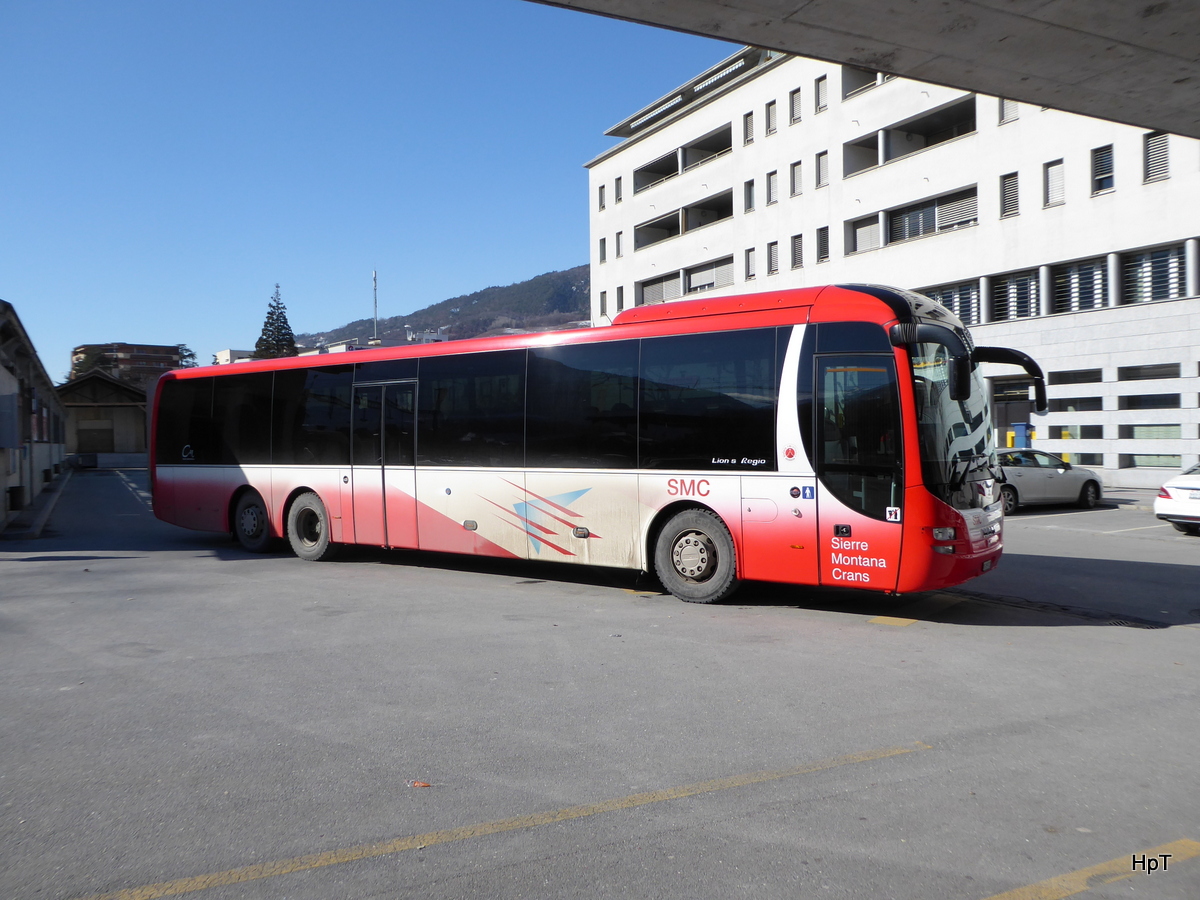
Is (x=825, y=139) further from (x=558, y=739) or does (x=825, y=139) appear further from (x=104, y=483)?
(x=558, y=739)

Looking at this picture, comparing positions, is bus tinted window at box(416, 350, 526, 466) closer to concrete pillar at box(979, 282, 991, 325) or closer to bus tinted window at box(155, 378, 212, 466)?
bus tinted window at box(155, 378, 212, 466)

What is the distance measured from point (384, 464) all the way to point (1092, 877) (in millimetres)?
10649

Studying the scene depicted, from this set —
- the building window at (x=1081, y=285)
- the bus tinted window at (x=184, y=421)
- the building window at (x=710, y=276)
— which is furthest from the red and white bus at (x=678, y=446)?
the building window at (x=710, y=276)

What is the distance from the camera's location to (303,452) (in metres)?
14.0

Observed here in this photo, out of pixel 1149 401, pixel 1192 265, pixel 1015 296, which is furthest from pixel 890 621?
pixel 1015 296

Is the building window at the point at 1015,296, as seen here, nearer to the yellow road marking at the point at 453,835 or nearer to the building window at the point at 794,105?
the building window at the point at 794,105

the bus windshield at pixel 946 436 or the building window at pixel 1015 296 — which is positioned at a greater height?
the building window at pixel 1015 296

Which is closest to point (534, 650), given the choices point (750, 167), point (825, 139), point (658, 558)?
point (658, 558)

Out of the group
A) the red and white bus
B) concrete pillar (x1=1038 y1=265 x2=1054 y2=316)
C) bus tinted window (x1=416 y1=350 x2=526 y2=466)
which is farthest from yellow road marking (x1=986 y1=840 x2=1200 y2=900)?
concrete pillar (x1=1038 y1=265 x2=1054 y2=316)

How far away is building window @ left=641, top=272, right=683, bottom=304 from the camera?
48.2 m

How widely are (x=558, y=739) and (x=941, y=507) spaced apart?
467 centimetres

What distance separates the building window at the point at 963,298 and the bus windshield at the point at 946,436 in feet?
79.1

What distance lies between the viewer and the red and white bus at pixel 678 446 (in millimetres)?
8570

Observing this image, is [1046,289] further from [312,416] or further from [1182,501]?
[312,416]
